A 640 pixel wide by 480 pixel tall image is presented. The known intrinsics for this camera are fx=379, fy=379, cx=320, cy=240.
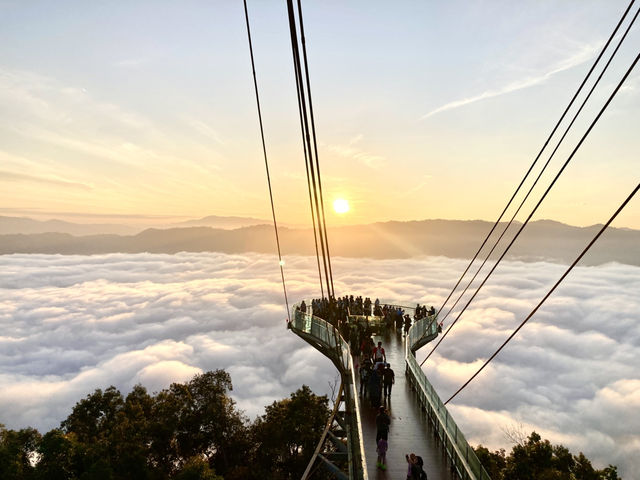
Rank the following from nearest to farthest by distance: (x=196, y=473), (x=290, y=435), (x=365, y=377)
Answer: (x=365, y=377), (x=196, y=473), (x=290, y=435)

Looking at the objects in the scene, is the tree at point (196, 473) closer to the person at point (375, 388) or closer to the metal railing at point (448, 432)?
the metal railing at point (448, 432)

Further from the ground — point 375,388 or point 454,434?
point 375,388

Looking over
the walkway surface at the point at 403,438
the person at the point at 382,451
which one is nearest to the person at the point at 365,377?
the walkway surface at the point at 403,438

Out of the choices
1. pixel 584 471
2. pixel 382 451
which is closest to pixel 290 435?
pixel 584 471

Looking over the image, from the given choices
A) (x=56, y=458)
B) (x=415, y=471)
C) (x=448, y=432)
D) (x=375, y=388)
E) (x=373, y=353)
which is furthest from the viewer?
(x=56, y=458)

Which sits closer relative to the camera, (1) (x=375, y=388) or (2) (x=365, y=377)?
(1) (x=375, y=388)

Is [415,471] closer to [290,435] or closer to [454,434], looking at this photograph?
[454,434]
